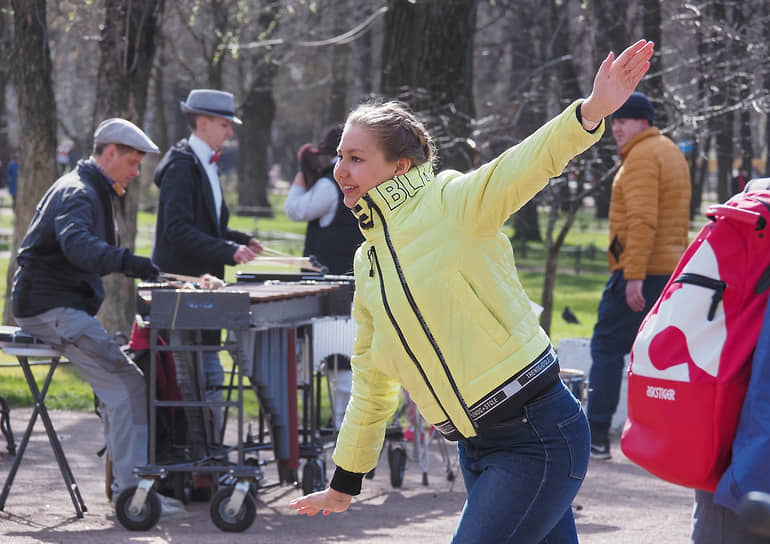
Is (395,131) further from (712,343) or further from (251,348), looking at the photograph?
(251,348)

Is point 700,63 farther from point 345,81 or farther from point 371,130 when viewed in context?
point 345,81

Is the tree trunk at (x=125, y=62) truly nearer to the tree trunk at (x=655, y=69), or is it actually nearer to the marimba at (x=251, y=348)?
the marimba at (x=251, y=348)

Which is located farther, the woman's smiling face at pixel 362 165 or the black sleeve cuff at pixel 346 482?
the black sleeve cuff at pixel 346 482

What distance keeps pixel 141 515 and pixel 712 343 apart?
396cm

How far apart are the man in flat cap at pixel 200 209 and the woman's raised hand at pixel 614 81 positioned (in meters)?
4.08

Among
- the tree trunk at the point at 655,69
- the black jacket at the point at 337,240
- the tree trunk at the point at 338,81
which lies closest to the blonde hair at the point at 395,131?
the black jacket at the point at 337,240

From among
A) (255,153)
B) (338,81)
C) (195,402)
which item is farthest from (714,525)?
(255,153)

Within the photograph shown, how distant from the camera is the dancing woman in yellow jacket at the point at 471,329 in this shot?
314cm

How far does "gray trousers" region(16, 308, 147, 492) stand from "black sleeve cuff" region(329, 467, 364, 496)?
10.2ft

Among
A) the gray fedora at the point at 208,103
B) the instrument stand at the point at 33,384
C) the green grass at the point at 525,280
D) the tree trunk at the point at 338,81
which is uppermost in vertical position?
the tree trunk at the point at 338,81

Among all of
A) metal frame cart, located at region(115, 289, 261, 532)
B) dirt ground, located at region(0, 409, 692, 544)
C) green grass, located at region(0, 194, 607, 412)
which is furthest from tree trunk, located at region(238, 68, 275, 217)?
metal frame cart, located at region(115, 289, 261, 532)

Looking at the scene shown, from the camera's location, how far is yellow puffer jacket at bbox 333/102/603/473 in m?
3.12

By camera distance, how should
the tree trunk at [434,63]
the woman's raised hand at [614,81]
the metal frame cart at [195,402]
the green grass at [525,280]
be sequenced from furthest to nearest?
the tree trunk at [434,63]
the green grass at [525,280]
the metal frame cart at [195,402]
the woman's raised hand at [614,81]

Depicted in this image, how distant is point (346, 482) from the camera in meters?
3.47
